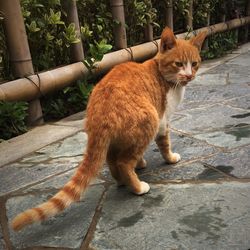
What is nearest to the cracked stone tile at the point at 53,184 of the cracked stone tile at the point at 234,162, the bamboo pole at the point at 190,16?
the cracked stone tile at the point at 234,162

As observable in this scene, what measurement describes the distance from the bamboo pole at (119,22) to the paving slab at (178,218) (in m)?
3.47

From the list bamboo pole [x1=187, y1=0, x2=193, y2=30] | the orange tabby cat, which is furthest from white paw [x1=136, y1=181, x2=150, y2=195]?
bamboo pole [x1=187, y1=0, x2=193, y2=30]

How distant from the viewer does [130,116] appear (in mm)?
2312

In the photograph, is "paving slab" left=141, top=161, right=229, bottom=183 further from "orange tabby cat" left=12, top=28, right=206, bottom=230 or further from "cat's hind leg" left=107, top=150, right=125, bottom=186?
"cat's hind leg" left=107, top=150, right=125, bottom=186

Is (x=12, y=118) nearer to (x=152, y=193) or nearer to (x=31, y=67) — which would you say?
(x=31, y=67)

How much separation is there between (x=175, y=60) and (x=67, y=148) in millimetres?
1444

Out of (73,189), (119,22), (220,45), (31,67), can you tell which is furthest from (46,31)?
(220,45)

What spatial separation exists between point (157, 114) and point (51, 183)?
1.02 metres

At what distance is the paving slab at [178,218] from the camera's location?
1995 millimetres

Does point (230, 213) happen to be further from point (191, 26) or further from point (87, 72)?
point (191, 26)

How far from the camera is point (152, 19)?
6.35 metres

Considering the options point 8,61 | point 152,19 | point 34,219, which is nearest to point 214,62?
point 152,19

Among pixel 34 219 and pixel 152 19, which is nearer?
pixel 34 219

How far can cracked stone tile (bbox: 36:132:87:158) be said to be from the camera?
343 cm
